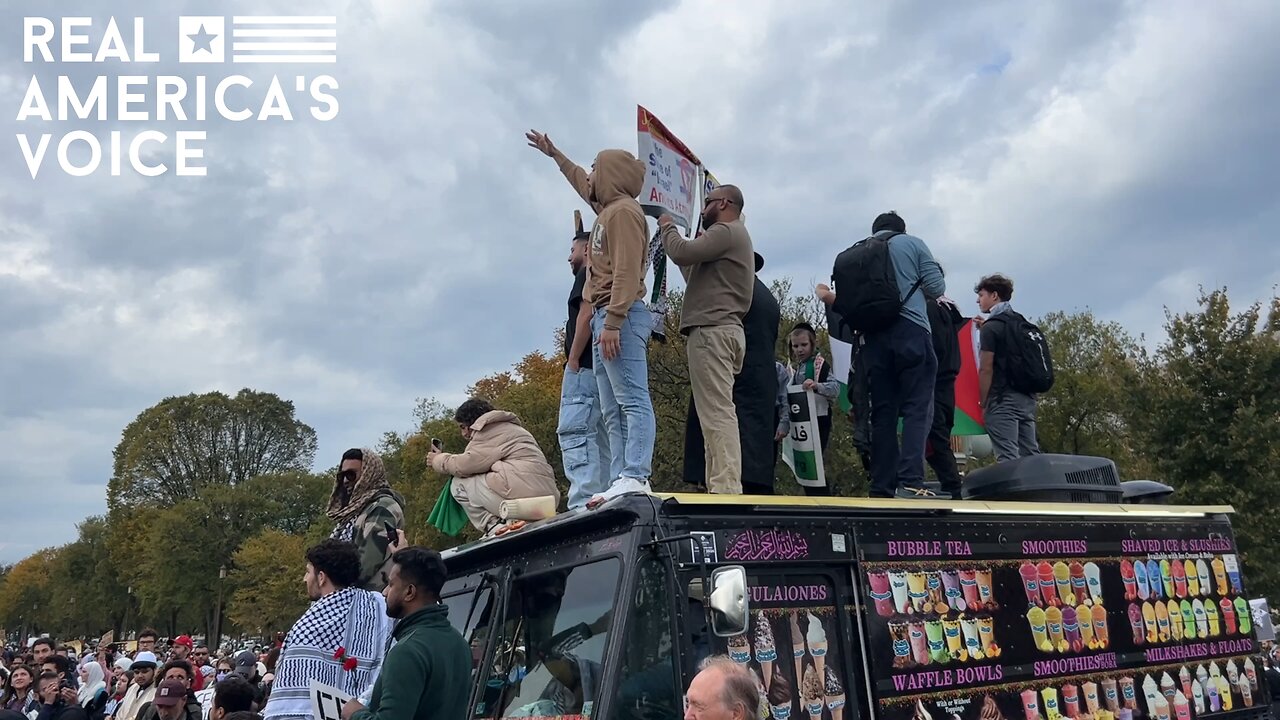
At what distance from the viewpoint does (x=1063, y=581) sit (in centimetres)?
528

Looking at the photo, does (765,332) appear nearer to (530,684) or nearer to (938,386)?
(938,386)

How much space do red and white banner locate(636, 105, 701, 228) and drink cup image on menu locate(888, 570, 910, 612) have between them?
113 inches

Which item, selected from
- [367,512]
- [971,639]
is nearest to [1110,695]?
[971,639]

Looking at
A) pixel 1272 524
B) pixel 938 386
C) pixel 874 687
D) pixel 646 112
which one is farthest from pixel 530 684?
pixel 1272 524

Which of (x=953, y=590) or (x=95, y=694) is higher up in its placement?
(x=953, y=590)

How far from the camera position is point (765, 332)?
6383 millimetres

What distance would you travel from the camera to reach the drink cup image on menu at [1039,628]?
4.98 metres

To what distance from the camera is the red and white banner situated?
6.49 meters

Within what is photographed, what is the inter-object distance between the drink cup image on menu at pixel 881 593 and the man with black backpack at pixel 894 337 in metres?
1.56

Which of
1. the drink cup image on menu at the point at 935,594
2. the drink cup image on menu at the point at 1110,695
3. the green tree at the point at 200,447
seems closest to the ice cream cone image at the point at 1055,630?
the drink cup image on menu at the point at 1110,695

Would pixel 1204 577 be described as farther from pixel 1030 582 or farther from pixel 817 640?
pixel 817 640

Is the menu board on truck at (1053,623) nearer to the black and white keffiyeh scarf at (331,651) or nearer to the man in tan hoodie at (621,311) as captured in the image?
→ the man in tan hoodie at (621,311)

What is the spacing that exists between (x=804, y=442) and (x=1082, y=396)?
27.9m

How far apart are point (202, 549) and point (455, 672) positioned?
58.5 m
